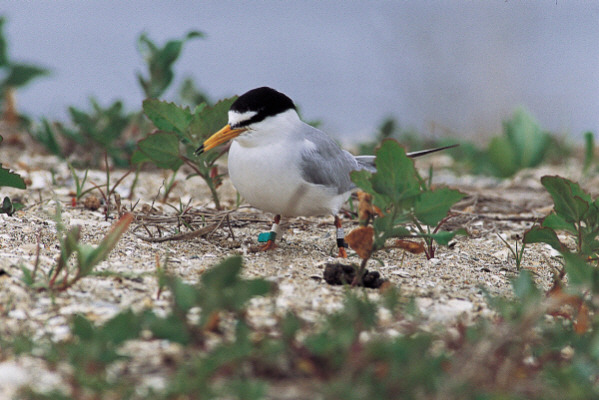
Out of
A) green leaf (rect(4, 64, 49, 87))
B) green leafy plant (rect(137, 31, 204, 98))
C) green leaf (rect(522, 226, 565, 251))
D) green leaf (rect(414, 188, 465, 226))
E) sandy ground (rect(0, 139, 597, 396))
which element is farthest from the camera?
green leaf (rect(4, 64, 49, 87))

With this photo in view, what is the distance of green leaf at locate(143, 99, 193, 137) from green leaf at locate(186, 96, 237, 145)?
0.14 ft

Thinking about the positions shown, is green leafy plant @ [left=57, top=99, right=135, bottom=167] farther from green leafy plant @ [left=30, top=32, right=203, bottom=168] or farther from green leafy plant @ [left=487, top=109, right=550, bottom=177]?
green leafy plant @ [left=487, top=109, right=550, bottom=177]

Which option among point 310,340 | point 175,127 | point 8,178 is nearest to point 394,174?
point 310,340

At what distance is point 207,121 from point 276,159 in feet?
1.99

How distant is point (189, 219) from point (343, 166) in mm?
863

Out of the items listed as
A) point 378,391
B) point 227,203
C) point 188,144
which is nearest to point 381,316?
point 378,391

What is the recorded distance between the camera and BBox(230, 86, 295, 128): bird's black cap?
3.20 m

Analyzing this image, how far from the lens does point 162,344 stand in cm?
195

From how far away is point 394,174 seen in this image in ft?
7.75

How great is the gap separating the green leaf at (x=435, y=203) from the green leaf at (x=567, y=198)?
539mm

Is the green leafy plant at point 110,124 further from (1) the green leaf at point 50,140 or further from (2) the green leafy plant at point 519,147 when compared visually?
(2) the green leafy plant at point 519,147

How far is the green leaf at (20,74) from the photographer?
207 inches

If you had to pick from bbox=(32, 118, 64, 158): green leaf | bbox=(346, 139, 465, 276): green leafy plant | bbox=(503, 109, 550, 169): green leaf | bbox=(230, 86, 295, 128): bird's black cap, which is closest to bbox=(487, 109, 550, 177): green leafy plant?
bbox=(503, 109, 550, 169): green leaf

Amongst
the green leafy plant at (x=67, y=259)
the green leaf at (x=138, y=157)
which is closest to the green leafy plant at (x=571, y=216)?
the green leafy plant at (x=67, y=259)
